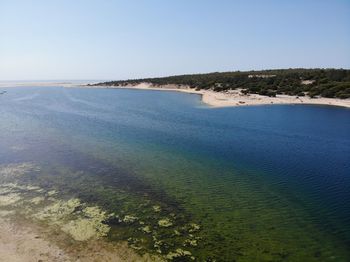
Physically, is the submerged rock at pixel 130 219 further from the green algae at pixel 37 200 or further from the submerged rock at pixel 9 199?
the submerged rock at pixel 9 199

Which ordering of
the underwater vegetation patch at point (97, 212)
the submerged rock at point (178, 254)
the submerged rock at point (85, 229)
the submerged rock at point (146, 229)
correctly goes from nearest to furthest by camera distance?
the submerged rock at point (178, 254)
the underwater vegetation patch at point (97, 212)
the submerged rock at point (85, 229)
the submerged rock at point (146, 229)

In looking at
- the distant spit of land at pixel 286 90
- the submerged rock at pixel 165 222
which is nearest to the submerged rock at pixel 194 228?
the submerged rock at pixel 165 222

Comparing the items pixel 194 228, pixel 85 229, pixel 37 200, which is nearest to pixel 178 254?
pixel 194 228

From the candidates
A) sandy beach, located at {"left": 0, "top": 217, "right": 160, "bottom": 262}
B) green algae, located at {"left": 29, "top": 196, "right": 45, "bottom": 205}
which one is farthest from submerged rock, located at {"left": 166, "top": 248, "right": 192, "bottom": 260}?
green algae, located at {"left": 29, "top": 196, "right": 45, "bottom": 205}

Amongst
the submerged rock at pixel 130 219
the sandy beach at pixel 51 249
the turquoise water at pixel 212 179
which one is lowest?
the turquoise water at pixel 212 179

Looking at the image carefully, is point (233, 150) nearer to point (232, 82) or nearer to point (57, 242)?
point (57, 242)

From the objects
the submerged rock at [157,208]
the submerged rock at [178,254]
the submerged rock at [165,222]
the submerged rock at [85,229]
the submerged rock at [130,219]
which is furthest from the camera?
the submerged rock at [157,208]

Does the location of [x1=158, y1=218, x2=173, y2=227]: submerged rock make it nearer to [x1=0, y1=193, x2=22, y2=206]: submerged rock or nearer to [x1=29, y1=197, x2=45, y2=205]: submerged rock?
[x1=29, y1=197, x2=45, y2=205]: submerged rock

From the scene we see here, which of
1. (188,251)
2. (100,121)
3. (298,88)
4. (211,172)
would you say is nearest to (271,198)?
(211,172)

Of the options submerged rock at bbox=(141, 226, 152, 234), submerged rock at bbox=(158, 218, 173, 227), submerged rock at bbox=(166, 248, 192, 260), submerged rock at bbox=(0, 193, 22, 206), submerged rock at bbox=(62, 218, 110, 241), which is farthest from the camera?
submerged rock at bbox=(0, 193, 22, 206)
